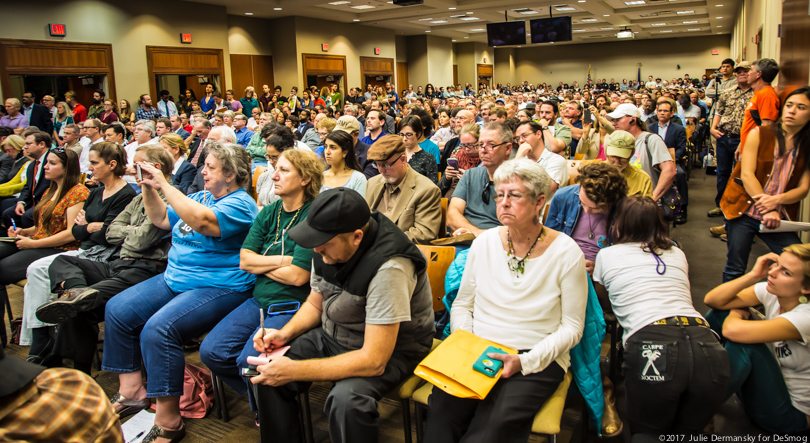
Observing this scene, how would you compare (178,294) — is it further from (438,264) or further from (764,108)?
(764,108)

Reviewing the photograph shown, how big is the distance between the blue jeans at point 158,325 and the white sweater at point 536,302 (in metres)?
1.36

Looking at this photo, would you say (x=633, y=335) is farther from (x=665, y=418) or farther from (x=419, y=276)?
(x=419, y=276)

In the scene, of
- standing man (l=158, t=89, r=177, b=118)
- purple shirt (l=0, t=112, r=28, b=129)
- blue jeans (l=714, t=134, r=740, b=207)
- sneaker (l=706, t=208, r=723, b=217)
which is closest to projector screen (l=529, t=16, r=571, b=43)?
standing man (l=158, t=89, r=177, b=118)

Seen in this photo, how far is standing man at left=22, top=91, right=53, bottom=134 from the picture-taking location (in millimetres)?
9812

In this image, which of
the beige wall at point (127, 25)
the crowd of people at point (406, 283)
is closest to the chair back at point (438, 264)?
the crowd of people at point (406, 283)

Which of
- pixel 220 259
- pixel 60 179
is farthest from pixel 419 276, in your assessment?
pixel 60 179

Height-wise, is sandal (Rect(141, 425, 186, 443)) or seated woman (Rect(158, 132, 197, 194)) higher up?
seated woman (Rect(158, 132, 197, 194))

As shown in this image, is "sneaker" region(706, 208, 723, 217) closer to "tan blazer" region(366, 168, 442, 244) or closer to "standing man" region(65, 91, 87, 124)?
"tan blazer" region(366, 168, 442, 244)

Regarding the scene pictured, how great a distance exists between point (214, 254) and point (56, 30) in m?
11.5

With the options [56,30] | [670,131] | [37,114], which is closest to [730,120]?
[670,131]

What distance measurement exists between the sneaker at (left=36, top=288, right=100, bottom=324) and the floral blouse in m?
0.95

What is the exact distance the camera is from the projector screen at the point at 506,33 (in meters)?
16.4

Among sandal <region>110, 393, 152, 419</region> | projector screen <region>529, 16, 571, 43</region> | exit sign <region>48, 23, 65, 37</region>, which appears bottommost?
sandal <region>110, 393, 152, 419</region>

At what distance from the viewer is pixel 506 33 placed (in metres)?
16.6
